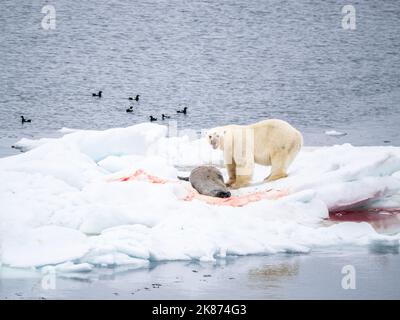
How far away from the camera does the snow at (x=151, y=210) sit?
6.11 meters

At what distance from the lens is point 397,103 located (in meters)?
11.8

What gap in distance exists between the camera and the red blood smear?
706 cm

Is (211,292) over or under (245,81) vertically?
under

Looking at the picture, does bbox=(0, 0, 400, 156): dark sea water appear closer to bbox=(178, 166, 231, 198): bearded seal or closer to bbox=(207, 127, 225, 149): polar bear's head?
bbox=(207, 127, 225, 149): polar bear's head

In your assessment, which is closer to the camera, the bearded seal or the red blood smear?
the red blood smear

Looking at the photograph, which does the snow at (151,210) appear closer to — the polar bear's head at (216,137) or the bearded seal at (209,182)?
the bearded seal at (209,182)

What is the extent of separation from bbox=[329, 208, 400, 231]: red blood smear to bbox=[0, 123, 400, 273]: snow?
66 millimetres

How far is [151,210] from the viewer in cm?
679

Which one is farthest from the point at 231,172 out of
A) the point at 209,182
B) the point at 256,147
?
the point at 209,182

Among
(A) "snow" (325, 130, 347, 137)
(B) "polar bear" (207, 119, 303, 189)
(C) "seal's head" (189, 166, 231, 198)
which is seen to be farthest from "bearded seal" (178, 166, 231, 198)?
(A) "snow" (325, 130, 347, 137)

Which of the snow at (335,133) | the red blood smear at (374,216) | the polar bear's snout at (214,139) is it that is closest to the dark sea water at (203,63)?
the snow at (335,133)
